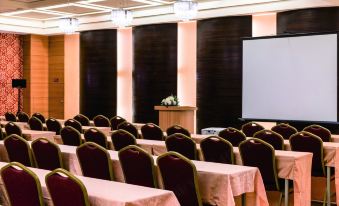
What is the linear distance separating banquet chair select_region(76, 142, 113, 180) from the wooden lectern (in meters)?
6.10

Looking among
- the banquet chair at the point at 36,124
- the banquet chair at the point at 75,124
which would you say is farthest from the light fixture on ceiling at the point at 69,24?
the banquet chair at the point at 75,124

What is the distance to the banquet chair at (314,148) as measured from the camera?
19.9ft

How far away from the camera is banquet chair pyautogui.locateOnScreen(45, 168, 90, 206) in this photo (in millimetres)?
3275

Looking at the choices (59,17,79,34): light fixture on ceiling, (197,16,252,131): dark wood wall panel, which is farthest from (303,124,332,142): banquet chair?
(59,17,79,34): light fixture on ceiling

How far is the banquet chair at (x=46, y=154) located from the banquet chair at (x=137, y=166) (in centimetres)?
92

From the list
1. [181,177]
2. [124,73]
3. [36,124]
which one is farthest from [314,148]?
[124,73]

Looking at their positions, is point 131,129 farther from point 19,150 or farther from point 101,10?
point 101,10

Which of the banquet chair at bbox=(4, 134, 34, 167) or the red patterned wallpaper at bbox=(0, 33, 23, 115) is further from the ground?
the red patterned wallpaper at bbox=(0, 33, 23, 115)

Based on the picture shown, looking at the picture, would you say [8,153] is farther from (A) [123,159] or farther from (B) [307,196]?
(B) [307,196]

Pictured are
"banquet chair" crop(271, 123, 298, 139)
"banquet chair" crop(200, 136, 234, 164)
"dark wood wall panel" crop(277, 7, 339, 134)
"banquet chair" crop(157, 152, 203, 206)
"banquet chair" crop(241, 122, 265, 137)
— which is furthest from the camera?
"dark wood wall panel" crop(277, 7, 339, 134)

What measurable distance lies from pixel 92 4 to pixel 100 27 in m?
1.93

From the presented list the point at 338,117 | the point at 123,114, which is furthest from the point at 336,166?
the point at 123,114

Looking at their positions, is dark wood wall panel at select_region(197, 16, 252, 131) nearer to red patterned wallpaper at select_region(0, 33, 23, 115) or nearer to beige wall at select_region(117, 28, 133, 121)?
beige wall at select_region(117, 28, 133, 121)

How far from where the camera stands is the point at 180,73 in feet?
44.8
